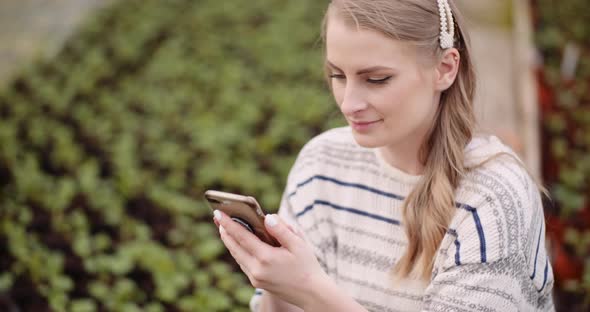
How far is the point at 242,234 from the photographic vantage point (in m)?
1.63

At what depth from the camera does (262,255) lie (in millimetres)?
1623

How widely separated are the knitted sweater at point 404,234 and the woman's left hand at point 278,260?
1.19ft

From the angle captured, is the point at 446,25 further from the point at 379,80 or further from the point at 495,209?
the point at 495,209

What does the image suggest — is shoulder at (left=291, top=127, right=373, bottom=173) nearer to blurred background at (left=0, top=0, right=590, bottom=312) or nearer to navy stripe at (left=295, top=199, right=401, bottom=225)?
navy stripe at (left=295, top=199, right=401, bottom=225)

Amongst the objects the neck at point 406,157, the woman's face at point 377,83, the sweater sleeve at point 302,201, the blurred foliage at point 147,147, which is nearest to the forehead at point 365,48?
the woman's face at point 377,83

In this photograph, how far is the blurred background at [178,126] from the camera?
3.27m

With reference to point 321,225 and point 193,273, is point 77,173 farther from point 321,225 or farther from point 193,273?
point 321,225

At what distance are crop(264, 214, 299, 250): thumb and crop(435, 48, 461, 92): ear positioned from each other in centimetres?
60

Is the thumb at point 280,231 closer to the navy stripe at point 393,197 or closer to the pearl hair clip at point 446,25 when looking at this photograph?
the navy stripe at point 393,197

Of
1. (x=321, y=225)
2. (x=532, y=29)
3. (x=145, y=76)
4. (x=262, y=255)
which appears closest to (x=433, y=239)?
(x=321, y=225)

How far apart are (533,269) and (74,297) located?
2176 mm

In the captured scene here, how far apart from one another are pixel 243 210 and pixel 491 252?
68 centimetres

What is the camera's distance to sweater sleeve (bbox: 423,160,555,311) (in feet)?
5.72

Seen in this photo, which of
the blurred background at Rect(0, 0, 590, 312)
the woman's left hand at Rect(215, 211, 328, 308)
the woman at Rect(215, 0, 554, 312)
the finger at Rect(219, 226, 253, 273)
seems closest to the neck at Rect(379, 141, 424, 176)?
the woman at Rect(215, 0, 554, 312)
